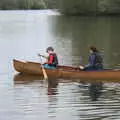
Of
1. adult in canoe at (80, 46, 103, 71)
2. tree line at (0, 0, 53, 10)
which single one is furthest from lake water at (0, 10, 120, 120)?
tree line at (0, 0, 53, 10)

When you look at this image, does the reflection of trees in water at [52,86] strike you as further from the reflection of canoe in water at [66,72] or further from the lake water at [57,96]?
the reflection of canoe in water at [66,72]

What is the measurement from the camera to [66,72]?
2039 centimetres

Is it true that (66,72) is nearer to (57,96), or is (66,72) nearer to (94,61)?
(94,61)

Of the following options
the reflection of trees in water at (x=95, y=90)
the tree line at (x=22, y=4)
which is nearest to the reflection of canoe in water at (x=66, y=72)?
the reflection of trees in water at (x=95, y=90)

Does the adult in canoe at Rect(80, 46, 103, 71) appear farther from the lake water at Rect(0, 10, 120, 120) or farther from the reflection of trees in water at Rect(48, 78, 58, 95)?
the reflection of trees in water at Rect(48, 78, 58, 95)

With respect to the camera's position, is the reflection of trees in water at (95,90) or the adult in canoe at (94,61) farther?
the adult in canoe at (94,61)

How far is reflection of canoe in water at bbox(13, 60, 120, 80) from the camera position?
19547 mm

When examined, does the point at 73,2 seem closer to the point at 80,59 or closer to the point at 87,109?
the point at 80,59

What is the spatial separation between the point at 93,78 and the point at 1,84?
3.77 m

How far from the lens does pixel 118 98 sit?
53.0ft

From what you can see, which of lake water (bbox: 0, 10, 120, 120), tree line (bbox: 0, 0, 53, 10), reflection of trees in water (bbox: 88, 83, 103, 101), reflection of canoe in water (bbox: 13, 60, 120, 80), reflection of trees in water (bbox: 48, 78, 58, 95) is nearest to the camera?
lake water (bbox: 0, 10, 120, 120)

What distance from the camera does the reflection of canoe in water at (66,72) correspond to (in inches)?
770

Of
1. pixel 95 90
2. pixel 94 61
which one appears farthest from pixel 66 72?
pixel 95 90

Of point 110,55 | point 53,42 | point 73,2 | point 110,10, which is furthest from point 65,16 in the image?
point 110,55
